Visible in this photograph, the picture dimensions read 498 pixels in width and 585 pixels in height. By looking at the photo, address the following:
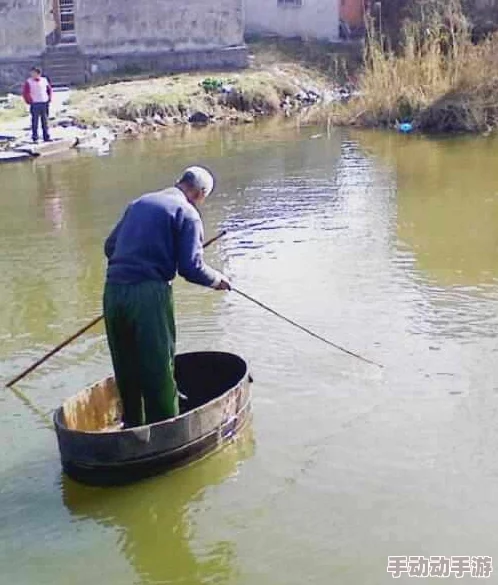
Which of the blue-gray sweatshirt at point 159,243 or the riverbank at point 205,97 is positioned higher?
the riverbank at point 205,97

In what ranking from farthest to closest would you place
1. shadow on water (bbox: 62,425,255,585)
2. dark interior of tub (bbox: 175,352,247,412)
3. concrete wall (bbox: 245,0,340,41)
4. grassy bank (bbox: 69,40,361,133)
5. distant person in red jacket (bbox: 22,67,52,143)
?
concrete wall (bbox: 245,0,340,41) < grassy bank (bbox: 69,40,361,133) < distant person in red jacket (bbox: 22,67,52,143) < dark interior of tub (bbox: 175,352,247,412) < shadow on water (bbox: 62,425,255,585)

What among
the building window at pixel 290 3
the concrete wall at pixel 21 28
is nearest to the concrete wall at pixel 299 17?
the building window at pixel 290 3

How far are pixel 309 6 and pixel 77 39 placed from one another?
801 cm

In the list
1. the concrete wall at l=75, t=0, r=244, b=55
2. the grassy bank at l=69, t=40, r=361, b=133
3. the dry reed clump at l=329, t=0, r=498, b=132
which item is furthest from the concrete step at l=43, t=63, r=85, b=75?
the dry reed clump at l=329, t=0, r=498, b=132

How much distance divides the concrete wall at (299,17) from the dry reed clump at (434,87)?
10.5 metres

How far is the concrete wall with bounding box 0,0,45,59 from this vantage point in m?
28.8

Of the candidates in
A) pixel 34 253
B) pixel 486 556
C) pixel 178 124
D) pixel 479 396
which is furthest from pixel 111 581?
pixel 178 124

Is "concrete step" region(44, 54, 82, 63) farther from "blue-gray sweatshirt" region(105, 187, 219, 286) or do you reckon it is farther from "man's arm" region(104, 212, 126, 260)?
"blue-gray sweatshirt" region(105, 187, 219, 286)

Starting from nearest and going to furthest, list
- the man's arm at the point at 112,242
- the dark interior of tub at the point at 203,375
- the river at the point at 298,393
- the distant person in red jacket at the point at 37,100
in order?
1. the river at the point at 298,393
2. the man's arm at the point at 112,242
3. the dark interior of tub at the point at 203,375
4. the distant person in red jacket at the point at 37,100

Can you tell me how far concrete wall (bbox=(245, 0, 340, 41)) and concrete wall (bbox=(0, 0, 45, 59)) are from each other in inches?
299

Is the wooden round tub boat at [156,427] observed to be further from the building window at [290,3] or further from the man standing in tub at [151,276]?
the building window at [290,3]

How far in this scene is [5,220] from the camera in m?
15.0

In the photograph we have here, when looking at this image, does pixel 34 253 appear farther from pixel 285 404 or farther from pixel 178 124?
pixel 178 124

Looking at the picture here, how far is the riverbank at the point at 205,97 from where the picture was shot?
24188 mm
